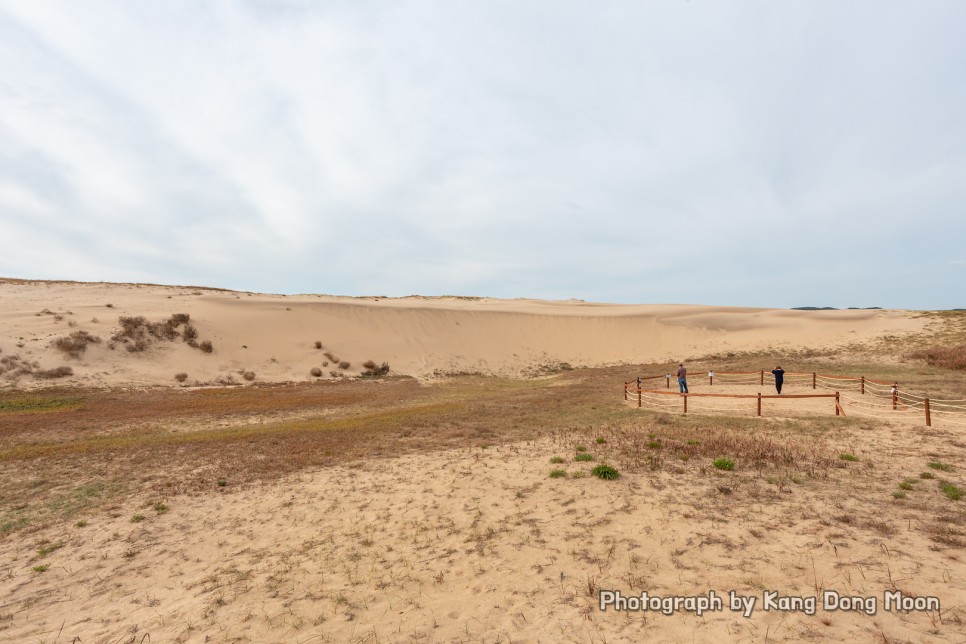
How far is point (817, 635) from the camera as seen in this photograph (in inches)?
178

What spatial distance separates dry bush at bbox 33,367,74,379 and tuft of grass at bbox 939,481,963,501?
1378 inches

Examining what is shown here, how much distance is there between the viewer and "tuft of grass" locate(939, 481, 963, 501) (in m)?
7.49

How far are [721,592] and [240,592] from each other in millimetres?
5995

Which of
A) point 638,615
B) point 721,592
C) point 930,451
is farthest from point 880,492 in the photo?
point 638,615

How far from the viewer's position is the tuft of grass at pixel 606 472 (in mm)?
9302

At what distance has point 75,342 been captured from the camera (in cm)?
2802

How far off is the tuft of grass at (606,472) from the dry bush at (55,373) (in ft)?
96.8

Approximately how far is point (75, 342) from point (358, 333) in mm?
19453

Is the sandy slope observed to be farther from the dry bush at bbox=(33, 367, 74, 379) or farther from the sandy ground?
the sandy ground

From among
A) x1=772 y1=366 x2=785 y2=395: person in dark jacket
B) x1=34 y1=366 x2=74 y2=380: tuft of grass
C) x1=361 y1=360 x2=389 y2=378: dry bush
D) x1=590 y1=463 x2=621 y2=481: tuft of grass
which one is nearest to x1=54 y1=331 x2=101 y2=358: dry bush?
x1=34 y1=366 x2=74 y2=380: tuft of grass

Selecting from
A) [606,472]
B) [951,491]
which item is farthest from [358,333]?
[951,491]

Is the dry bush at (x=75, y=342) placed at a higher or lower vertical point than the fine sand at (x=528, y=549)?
higher

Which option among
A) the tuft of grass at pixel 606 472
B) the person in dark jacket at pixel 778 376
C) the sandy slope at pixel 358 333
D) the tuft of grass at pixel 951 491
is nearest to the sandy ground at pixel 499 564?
the tuft of grass at pixel 606 472

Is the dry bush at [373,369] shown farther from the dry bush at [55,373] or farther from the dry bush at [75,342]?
the dry bush at [75,342]
